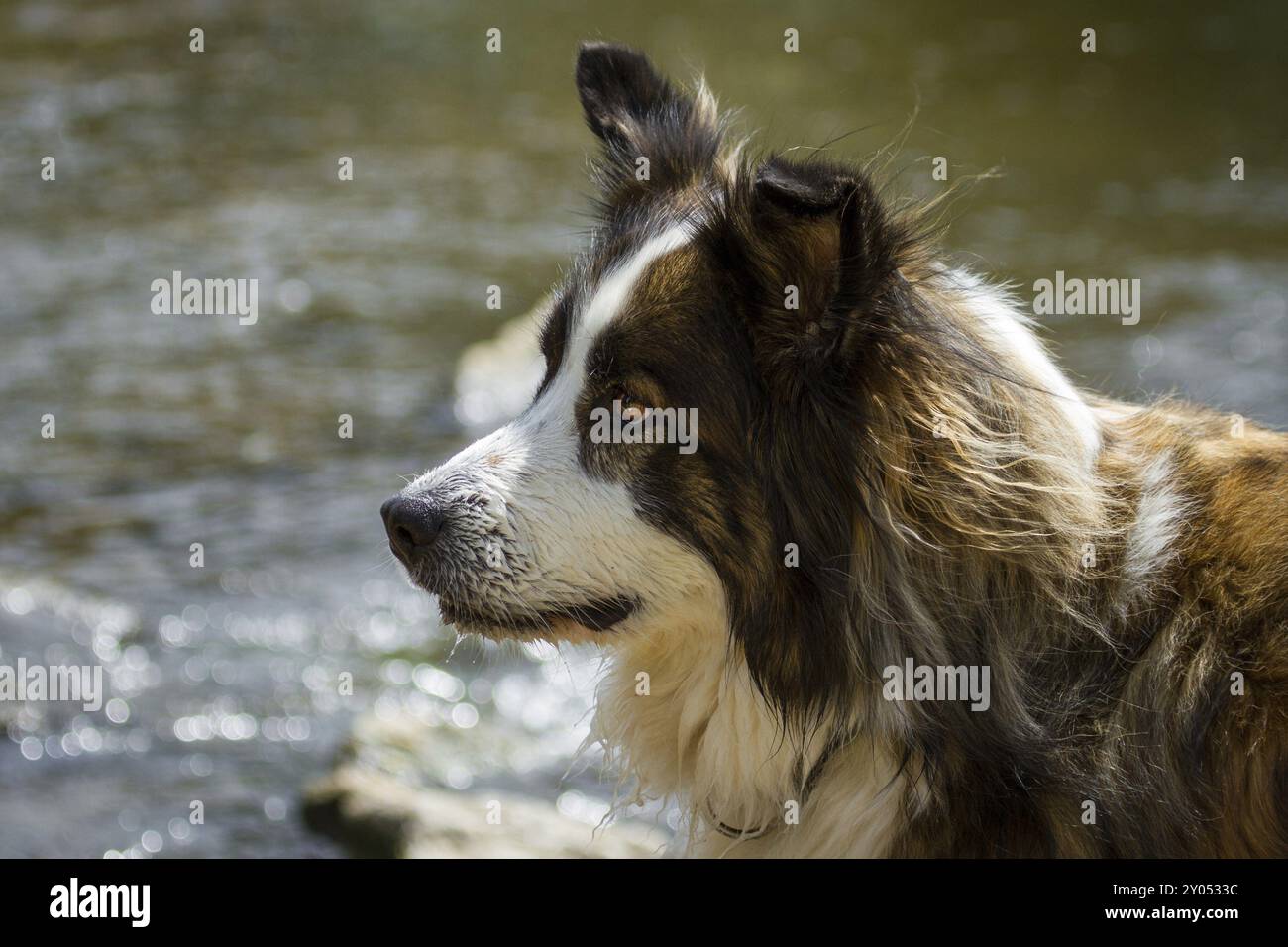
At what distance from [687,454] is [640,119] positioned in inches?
53.6

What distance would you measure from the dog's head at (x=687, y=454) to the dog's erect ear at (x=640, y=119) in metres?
0.27

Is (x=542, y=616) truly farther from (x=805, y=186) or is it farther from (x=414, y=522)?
(x=805, y=186)

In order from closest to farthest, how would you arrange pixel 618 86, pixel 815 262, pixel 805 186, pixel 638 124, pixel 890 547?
pixel 805 186, pixel 815 262, pixel 890 547, pixel 638 124, pixel 618 86

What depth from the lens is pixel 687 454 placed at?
3.92 metres

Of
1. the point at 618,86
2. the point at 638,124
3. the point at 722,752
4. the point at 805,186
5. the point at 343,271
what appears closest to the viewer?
the point at 805,186

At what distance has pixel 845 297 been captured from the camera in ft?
11.7

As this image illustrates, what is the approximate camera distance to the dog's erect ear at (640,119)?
179 inches

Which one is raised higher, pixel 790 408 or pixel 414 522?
pixel 790 408

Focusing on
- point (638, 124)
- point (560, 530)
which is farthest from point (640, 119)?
point (560, 530)

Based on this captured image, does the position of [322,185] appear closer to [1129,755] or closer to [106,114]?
[106,114]

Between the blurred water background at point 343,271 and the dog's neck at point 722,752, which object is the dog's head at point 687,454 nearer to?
the dog's neck at point 722,752

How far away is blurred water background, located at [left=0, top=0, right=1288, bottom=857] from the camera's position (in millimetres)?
7082

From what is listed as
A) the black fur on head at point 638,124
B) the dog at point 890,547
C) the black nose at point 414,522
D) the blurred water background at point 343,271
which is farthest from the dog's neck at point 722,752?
the blurred water background at point 343,271

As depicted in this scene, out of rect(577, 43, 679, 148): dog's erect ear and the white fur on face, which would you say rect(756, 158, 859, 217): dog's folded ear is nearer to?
the white fur on face
